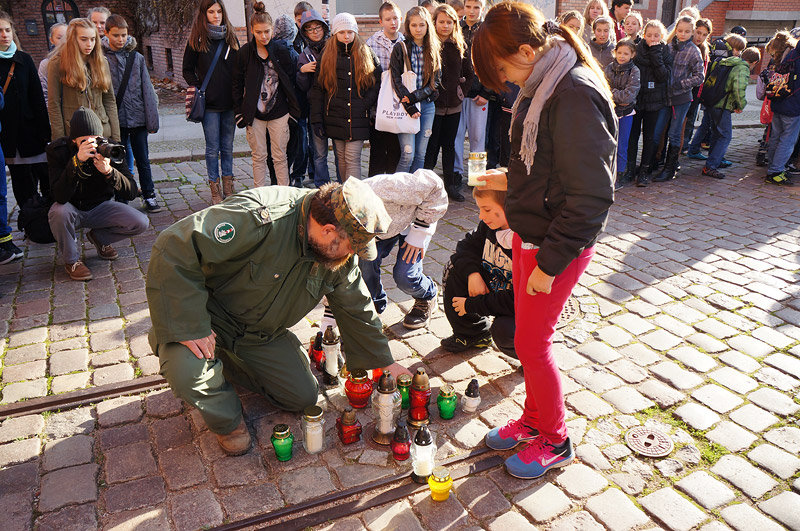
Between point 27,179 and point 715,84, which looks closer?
point 27,179

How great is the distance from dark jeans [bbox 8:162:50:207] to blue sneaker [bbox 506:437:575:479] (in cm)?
513

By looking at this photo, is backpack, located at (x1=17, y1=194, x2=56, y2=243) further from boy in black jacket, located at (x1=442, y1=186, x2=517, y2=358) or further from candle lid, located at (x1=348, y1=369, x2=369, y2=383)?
boy in black jacket, located at (x1=442, y1=186, x2=517, y2=358)

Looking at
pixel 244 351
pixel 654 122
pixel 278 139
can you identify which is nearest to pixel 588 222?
pixel 244 351

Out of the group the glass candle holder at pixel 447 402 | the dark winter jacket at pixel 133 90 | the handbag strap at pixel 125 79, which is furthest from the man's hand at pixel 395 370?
the handbag strap at pixel 125 79

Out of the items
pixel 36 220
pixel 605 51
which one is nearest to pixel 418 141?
pixel 605 51

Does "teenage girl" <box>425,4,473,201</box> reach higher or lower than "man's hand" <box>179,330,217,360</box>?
higher

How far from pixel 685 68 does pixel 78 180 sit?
276 inches

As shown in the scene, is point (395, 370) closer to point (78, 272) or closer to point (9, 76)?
point (78, 272)

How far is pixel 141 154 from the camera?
6836 mm

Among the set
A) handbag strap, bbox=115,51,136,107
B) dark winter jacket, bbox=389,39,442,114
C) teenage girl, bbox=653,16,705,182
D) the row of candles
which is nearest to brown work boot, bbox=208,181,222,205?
handbag strap, bbox=115,51,136,107

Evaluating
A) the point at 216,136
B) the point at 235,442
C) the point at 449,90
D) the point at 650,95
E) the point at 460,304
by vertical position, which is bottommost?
the point at 235,442

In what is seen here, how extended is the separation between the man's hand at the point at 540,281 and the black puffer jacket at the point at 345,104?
4.24 metres

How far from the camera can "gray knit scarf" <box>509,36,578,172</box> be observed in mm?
2410

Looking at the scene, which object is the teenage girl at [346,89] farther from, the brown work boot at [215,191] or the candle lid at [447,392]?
the candle lid at [447,392]
